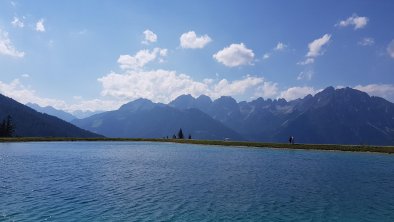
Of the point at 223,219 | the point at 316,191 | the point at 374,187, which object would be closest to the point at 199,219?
the point at 223,219

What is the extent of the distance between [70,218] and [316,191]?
25.4 metres

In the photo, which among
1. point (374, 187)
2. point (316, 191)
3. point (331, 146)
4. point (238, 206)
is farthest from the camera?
point (331, 146)

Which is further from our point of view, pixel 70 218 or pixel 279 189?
pixel 279 189

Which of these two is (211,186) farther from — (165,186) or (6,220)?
(6,220)

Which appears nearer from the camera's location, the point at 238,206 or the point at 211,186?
the point at 238,206

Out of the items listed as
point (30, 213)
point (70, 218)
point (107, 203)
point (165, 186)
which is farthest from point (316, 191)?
point (30, 213)

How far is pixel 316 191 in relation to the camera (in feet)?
129

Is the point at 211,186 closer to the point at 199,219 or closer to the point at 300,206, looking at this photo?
the point at 300,206

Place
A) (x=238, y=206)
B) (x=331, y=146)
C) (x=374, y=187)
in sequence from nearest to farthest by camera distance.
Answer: (x=238, y=206) < (x=374, y=187) < (x=331, y=146)

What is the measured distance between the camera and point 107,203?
1245 inches

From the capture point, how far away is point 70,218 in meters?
26.1

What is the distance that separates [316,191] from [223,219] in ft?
53.9

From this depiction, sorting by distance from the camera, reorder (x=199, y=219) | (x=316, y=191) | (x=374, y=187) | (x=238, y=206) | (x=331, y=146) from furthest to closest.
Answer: (x=331, y=146)
(x=374, y=187)
(x=316, y=191)
(x=238, y=206)
(x=199, y=219)

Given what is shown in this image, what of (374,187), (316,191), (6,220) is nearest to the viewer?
(6,220)
